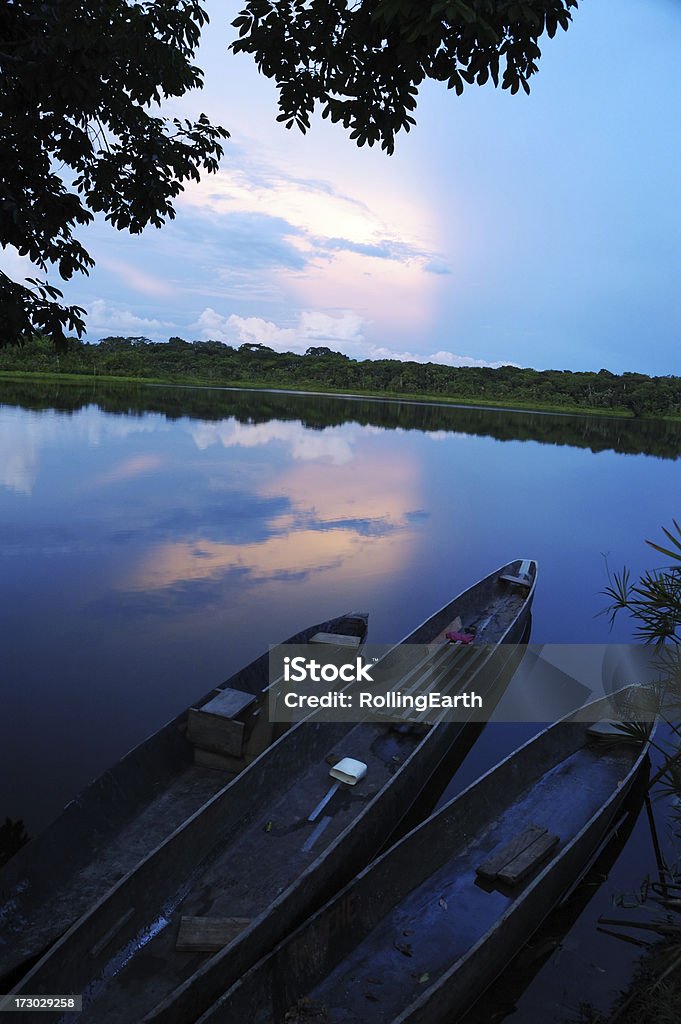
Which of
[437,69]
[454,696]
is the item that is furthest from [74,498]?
[437,69]

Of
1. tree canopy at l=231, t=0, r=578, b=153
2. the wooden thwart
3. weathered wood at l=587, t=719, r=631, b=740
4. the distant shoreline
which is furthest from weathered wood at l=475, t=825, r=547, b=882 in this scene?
the distant shoreline

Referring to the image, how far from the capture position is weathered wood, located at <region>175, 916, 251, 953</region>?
5.06 metres

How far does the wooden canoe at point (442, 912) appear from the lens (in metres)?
4.71

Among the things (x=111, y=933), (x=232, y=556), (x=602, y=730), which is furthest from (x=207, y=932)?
(x=232, y=556)

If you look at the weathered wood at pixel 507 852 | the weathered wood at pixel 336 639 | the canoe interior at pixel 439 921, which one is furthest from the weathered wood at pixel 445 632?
the weathered wood at pixel 507 852

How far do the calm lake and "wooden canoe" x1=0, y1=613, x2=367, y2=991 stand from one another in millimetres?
1294

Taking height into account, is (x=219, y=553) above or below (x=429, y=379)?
below

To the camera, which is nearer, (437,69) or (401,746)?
(437,69)

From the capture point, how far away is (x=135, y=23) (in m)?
6.77

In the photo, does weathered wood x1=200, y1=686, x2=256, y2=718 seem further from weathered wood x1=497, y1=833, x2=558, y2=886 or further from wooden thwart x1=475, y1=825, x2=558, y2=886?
weathered wood x1=497, y1=833, x2=558, y2=886

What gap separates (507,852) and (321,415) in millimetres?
63218

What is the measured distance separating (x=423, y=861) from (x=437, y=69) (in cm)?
683

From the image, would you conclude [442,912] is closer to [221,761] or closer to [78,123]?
[221,761]

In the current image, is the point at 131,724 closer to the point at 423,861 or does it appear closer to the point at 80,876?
the point at 80,876
